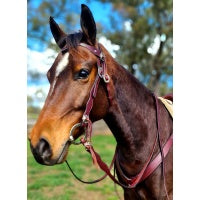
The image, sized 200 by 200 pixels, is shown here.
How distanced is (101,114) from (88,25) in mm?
313

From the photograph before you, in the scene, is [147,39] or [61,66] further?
[147,39]

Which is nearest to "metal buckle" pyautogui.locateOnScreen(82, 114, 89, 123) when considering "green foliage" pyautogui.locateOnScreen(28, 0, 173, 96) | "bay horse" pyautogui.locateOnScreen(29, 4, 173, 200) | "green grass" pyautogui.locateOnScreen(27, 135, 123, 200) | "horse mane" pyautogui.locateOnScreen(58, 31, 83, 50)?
"bay horse" pyautogui.locateOnScreen(29, 4, 173, 200)

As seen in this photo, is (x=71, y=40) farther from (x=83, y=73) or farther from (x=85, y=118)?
(x=85, y=118)

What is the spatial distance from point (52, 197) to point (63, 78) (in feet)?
4.10

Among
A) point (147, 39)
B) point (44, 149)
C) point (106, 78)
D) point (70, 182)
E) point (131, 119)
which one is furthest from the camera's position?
point (70, 182)

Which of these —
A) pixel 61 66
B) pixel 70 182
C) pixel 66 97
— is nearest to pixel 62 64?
pixel 61 66

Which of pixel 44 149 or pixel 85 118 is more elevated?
pixel 85 118

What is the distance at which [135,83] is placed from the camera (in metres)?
1.13

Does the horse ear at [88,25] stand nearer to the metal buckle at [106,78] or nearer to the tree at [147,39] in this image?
the metal buckle at [106,78]

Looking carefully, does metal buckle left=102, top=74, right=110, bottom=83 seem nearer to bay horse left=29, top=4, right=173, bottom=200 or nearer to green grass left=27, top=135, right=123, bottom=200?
bay horse left=29, top=4, right=173, bottom=200

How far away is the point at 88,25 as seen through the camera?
938 mm

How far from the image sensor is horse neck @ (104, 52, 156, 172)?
3.45 feet

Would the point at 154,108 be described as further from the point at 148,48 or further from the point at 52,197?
the point at 52,197
